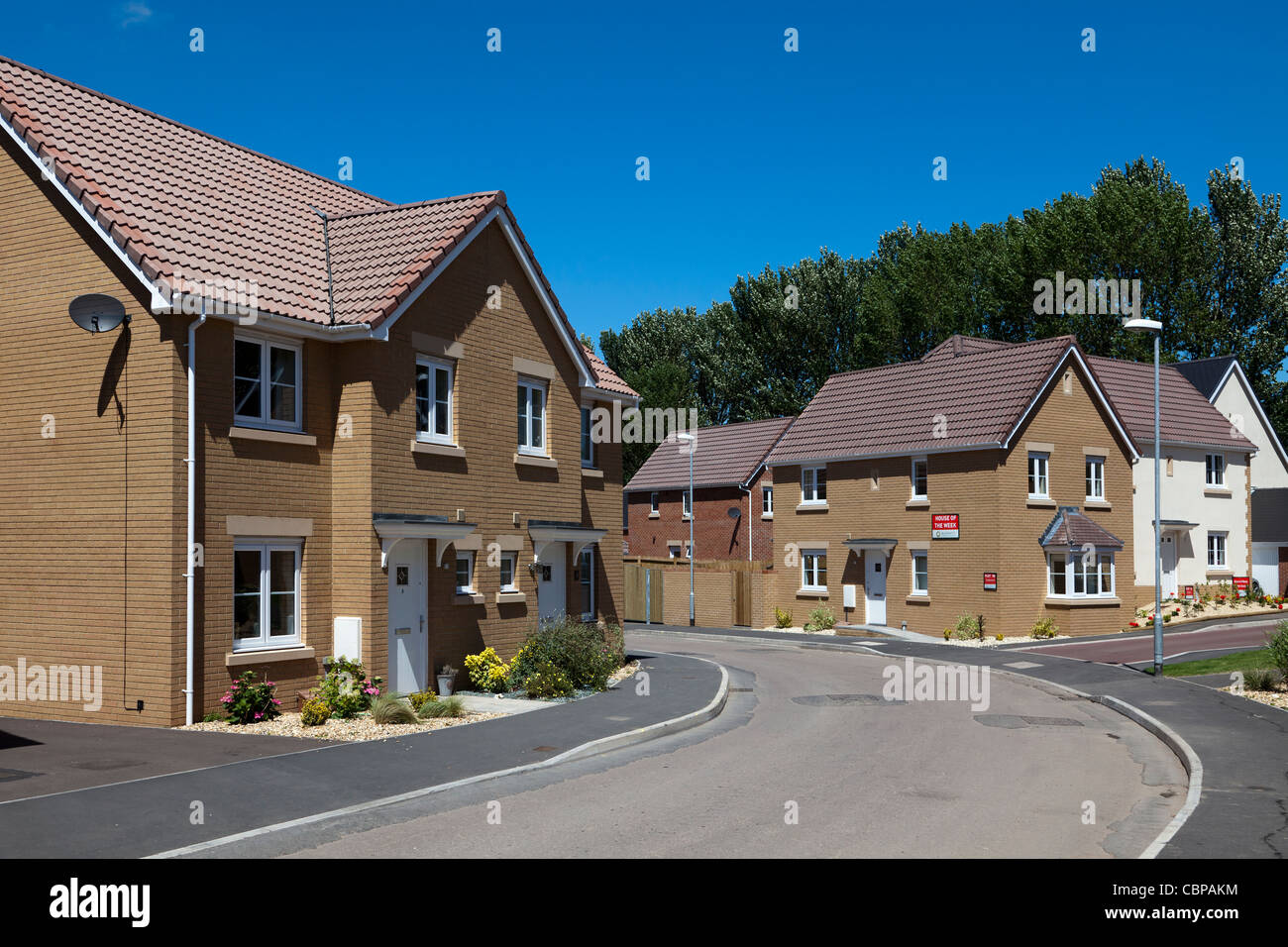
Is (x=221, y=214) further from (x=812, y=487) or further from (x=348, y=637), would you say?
(x=812, y=487)

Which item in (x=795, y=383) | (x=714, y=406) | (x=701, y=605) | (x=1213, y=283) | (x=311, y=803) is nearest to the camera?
(x=311, y=803)

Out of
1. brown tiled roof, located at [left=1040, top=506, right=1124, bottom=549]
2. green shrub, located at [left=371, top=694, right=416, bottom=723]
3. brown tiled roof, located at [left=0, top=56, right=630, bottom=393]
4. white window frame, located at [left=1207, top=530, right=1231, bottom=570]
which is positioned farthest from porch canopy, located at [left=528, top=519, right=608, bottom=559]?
white window frame, located at [left=1207, top=530, right=1231, bottom=570]

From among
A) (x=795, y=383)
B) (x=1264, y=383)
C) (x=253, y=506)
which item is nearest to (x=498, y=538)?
(x=253, y=506)

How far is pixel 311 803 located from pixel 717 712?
29.5 feet

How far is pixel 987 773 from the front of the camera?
1405 centimetres

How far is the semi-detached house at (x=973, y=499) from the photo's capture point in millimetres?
35781

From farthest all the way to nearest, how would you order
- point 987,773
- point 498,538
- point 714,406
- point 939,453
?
point 714,406
point 939,453
point 498,538
point 987,773

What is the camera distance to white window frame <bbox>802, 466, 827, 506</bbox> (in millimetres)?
41625

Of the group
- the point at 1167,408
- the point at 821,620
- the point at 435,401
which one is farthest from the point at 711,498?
the point at 435,401

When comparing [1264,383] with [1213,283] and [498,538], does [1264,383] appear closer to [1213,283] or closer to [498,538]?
[1213,283]

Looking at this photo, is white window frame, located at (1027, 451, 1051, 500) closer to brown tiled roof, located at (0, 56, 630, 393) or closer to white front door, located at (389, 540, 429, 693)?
brown tiled roof, located at (0, 56, 630, 393)

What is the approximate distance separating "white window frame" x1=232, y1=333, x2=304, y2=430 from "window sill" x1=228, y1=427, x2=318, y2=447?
6.3 inches

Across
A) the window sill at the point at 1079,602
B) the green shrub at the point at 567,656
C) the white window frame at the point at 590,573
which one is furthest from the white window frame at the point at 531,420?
the window sill at the point at 1079,602

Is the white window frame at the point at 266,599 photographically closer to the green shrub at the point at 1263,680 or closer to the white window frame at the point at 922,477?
the green shrub at the point at 1263,680
